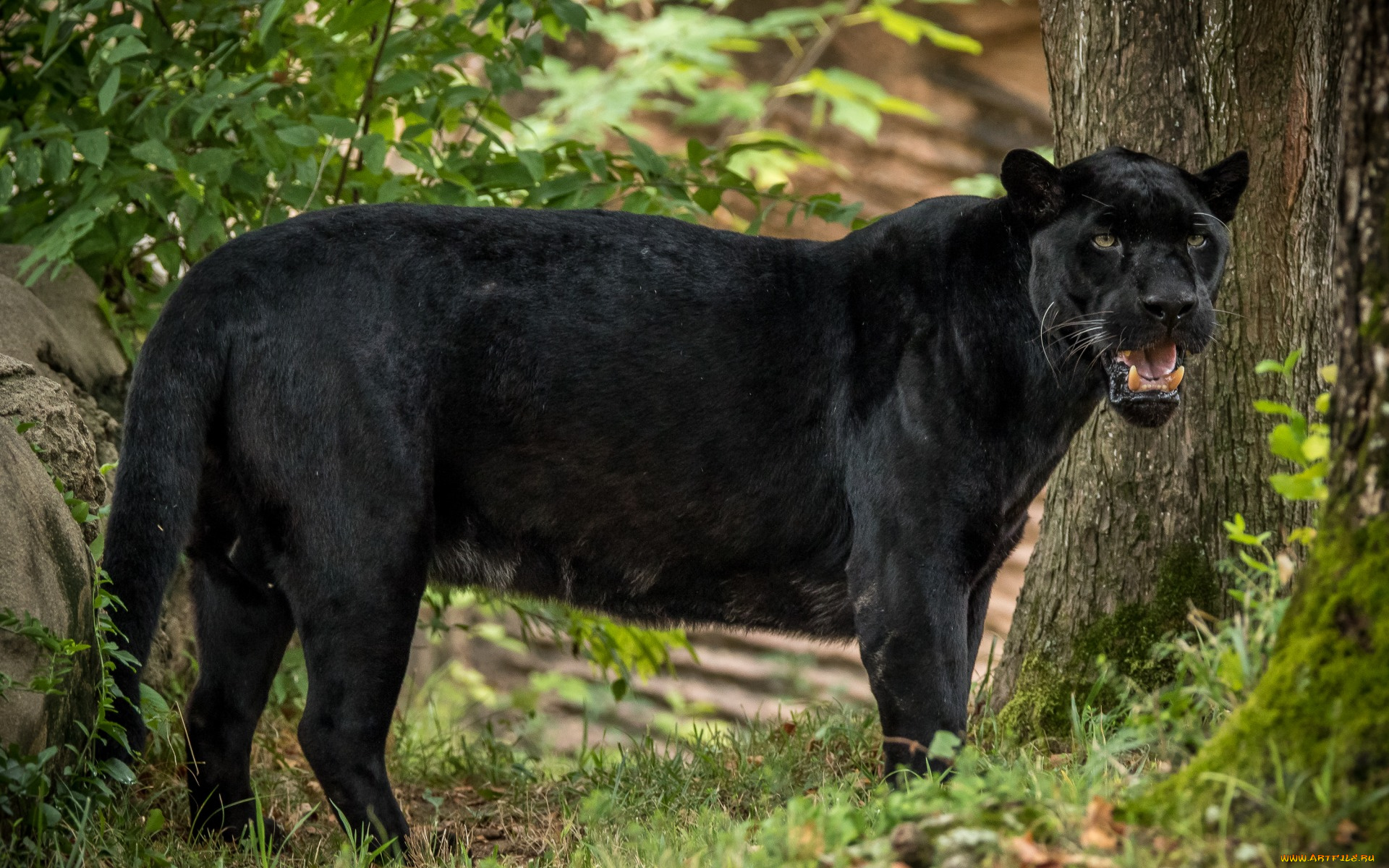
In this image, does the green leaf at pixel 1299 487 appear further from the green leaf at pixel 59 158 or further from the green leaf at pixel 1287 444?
the green leaf at pixel 59 158

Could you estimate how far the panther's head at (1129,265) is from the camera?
3.23 meters

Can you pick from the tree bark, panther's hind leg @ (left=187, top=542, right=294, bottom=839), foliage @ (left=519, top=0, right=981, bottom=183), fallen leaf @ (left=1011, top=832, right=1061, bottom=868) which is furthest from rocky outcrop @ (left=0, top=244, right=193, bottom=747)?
foliage @ (left=519, top=0, right=981, bottom=183)

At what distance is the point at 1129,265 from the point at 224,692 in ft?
9.23

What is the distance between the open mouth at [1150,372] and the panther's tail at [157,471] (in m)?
2.38

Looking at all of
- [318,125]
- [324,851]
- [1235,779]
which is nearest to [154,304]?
[318,125]

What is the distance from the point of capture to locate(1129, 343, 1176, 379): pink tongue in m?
3.29

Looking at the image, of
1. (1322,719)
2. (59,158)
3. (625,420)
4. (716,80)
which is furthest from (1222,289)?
(716,80)

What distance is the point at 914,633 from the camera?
11.0 ft

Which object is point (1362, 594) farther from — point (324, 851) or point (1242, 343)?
point (324, 851)

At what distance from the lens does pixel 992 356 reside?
3510 mm

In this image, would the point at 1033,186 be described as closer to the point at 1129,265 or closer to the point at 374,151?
the point at 1129,265

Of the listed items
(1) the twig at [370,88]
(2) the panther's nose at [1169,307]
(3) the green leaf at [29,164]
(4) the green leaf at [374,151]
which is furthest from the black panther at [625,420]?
(3) the green leaf at [29,164]

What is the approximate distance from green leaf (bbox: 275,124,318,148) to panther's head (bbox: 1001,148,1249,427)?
218 centimetres

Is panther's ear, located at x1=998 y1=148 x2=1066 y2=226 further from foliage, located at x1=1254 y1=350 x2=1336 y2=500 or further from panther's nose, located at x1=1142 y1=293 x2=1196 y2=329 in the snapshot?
foliage, located at x1=1254 y1=350 x2=1336 y2=500
